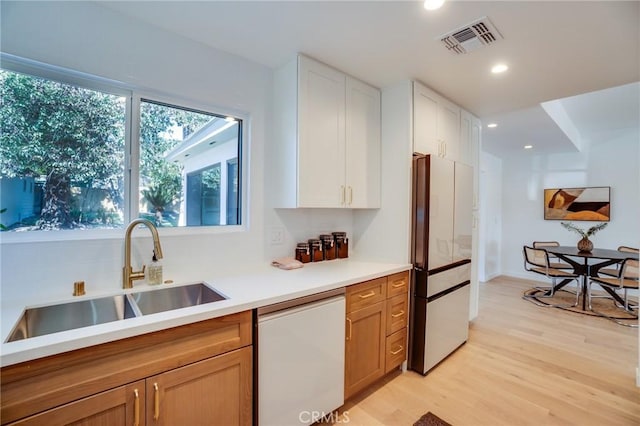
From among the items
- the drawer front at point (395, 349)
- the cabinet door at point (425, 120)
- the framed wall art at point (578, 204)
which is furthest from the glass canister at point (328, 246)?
the framed wall art at point (578, 204)

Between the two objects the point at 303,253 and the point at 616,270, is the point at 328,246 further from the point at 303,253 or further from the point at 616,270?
the point at 616,270

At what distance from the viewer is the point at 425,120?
2473 millimetres

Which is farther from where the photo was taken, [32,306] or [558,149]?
[558,149]

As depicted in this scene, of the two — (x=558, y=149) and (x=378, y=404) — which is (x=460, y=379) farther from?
(x=558, y=149)

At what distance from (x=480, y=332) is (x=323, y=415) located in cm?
230

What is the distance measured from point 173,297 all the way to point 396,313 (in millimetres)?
1595

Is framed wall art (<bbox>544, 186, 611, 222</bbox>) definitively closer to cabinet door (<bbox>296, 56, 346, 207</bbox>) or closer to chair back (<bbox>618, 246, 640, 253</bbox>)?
chair back (<bbox>618, 246, 640, 253</bbox>)

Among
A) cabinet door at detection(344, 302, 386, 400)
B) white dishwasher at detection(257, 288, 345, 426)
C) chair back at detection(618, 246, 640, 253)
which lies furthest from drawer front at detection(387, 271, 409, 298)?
chair back at detection(618, 246, 640, 253)

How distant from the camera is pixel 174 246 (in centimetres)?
177

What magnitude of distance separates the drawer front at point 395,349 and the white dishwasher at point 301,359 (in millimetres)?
508

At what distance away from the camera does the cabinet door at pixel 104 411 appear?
0.98 metres

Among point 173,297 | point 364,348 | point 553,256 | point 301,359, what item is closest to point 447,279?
point 364,348

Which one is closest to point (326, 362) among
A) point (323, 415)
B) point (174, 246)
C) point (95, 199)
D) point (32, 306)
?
point (323, 415)

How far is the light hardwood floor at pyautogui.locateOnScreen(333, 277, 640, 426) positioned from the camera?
191 centimetres
